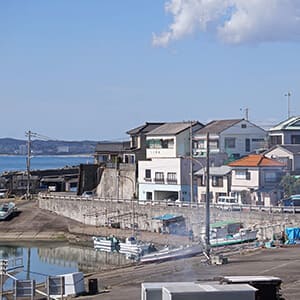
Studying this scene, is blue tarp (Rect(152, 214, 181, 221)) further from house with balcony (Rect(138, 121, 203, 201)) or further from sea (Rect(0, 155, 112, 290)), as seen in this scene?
house with balcony (Rect(138, 121, 203, 201))

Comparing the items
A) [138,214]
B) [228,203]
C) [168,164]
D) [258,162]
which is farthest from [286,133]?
[138,214]

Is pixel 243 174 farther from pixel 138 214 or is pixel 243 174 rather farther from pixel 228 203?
pixel 138 214

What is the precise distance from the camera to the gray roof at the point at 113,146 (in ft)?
189

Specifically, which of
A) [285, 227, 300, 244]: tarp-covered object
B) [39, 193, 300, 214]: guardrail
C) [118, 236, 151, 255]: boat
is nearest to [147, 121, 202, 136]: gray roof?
[39, 193, 300, 214]: guardrail

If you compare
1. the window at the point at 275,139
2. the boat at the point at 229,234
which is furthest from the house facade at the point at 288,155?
the boat at the point at 229,234

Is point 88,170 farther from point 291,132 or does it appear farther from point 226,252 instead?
point 226,252

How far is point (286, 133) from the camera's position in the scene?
51.0 m

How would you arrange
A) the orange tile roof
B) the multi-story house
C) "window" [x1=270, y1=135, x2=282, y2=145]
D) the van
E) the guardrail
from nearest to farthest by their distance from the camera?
the guardrail → the van → the orange tile roof → the multi-story house → "window" [x1=270, y1=135, x2=282, y2=145]

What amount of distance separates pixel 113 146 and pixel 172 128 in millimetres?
6718

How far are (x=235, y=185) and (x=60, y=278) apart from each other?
24997mm

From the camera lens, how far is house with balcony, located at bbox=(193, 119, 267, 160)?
50531 millimetres

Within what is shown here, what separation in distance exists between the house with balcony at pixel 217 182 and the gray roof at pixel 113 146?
1208 centimetres

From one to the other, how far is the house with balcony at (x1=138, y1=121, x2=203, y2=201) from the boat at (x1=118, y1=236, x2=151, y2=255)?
989cm

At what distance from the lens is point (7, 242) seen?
4359 cm
